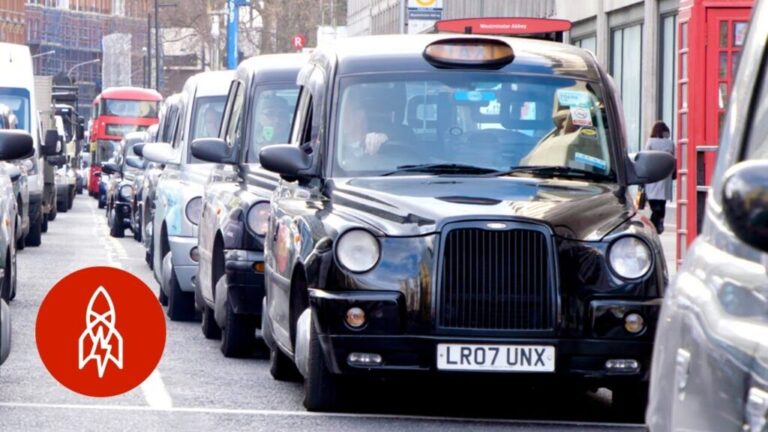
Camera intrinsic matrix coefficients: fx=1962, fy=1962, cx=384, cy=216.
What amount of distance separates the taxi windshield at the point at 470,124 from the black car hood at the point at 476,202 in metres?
0.18

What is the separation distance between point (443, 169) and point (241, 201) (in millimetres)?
2617

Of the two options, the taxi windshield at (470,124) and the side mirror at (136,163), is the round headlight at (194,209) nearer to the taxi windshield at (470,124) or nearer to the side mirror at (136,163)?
the taxi windshield at (470,124)

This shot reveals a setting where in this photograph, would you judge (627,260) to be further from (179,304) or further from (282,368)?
(179,304)

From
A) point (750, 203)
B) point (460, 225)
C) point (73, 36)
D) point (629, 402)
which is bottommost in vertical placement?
point (629, 402)

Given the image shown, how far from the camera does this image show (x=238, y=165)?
13.2 meters

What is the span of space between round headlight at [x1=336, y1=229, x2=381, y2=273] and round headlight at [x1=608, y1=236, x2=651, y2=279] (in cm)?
105

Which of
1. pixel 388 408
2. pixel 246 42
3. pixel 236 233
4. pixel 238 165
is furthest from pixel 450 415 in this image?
pixel 246 42

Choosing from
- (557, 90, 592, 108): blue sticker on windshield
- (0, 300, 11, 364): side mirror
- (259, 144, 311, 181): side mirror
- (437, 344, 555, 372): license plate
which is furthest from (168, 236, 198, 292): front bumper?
(0, 300, 11, 364): side mirror

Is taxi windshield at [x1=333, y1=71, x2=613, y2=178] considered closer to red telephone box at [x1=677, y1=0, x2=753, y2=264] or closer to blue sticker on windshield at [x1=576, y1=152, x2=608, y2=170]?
blue sticker on windshield at [x1=576, y1=152, x2=608, y2=170]

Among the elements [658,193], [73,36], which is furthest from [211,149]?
[73,36]

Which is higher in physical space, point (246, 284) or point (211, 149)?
point (211, 149)

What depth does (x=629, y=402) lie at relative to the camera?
30.6 feet

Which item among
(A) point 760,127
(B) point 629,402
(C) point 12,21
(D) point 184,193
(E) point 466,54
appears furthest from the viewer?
(C) point 12,21

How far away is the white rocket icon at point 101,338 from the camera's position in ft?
23.1
